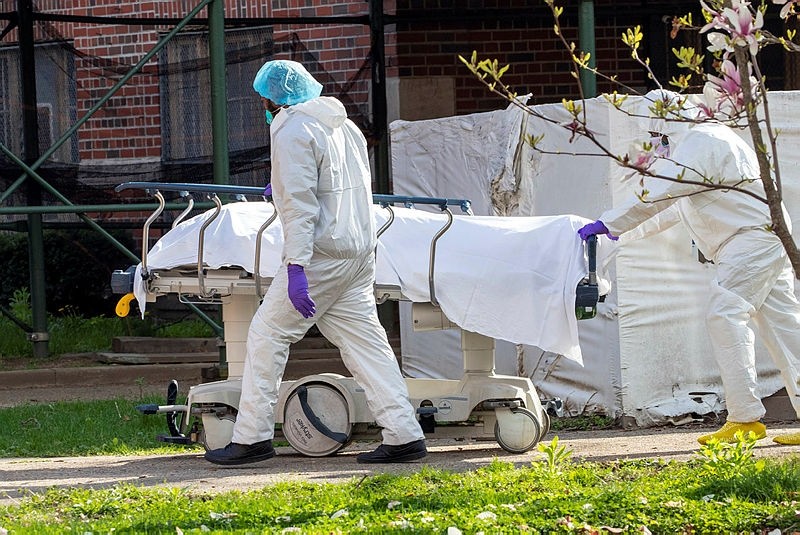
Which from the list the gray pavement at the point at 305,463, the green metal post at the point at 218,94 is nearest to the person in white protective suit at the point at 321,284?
the gray pavement at the point at 305,463

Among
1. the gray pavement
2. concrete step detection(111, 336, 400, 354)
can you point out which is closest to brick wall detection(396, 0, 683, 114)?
concrete step detection(111, 336, 400, 354)

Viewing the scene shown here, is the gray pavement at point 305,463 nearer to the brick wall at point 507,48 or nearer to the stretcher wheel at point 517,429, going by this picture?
the stretcher wheel at point 517,429

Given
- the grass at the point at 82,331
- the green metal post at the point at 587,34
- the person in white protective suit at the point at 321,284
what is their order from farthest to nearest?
the grass at the point at 82,331
the green metal post at the point at 587,34
the person in white protective suit at the point at 321,284

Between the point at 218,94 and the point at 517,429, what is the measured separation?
4592 mm

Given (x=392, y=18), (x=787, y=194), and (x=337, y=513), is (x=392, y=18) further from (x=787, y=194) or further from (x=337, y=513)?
(x=337, y=513)

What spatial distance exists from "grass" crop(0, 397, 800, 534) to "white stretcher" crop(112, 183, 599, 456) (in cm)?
79

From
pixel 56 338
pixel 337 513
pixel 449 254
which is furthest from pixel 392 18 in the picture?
pixel 337 513

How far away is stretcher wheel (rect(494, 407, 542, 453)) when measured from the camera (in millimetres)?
6859

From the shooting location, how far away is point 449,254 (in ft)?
22.8

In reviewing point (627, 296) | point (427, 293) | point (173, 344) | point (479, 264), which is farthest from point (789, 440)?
point (173, 344)

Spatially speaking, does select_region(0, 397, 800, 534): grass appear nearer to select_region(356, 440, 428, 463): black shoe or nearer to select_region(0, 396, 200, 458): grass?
select_region(356, 440, 428, 463): black shoe

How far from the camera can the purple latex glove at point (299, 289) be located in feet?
20.4

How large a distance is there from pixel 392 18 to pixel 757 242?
6365 millimetres

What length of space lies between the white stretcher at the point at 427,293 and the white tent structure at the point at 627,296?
1043 mm
